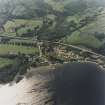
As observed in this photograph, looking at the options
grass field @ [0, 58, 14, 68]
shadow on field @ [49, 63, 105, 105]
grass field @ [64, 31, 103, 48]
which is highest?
grass field @ [64, 31, 103, 48]

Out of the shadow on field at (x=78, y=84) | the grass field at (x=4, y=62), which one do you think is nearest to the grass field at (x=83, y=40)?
the shadow on field at (x=78, y=84)

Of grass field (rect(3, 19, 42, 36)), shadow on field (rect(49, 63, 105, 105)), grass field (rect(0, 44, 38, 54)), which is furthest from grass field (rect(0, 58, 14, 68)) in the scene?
shadow on field (rect(49, 63, 105, 105))

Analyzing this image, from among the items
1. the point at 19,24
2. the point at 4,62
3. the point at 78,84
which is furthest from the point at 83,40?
the point at 4,62

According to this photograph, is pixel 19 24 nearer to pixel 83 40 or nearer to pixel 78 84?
pixel 83 40

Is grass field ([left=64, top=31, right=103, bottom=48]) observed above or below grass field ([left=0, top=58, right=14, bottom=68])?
above

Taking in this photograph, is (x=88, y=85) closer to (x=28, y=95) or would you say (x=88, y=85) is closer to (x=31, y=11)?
(x=28, y=95)

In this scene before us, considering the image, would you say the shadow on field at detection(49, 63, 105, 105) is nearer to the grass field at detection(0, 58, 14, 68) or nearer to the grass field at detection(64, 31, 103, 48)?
the grass field at detection(64, 31, 103, 48)

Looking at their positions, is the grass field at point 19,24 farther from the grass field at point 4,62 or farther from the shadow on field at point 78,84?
the shadow on field at point 78,84

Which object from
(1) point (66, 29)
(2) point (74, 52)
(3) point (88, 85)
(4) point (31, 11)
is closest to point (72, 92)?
(3) point (88, 85)

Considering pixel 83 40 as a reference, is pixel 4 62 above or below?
below
